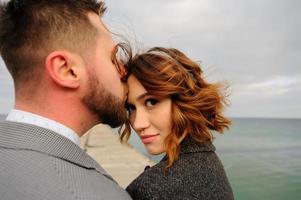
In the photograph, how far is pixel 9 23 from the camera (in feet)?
6.25

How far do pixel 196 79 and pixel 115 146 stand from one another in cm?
1179

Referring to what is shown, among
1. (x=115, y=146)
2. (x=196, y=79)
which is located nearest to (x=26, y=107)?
(x=196, y=79)

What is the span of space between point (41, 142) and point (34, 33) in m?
0.60

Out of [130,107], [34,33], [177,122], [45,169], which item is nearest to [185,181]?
[177,122]

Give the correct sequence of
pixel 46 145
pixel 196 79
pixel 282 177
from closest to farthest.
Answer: pixel 46 145
pixel 196 79
pixel 282 177

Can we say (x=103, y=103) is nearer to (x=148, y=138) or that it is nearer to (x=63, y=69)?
(x=63, y=69)

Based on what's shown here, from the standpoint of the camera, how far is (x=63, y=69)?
71.0 inches

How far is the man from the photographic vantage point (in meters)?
1.47

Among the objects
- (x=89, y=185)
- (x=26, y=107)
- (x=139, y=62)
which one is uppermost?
(x=139, y=62)

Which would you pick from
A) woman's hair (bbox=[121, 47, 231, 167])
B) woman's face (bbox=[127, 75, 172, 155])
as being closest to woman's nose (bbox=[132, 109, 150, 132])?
woman's face (bbox=[127, 75, 172, 155])

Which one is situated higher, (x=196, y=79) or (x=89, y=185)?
(x=196, y=79)

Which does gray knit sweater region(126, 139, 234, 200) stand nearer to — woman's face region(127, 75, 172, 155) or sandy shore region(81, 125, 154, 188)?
woman's face region(127, 75, 172, 155)

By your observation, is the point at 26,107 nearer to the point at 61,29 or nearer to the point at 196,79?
the point at 61,29

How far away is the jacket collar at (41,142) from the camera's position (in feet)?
5.00
